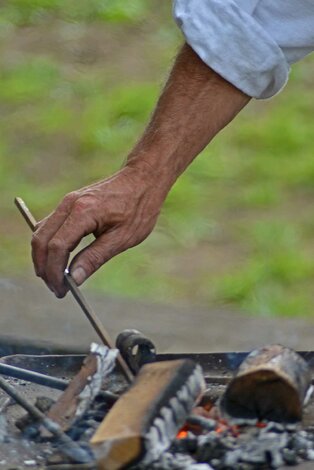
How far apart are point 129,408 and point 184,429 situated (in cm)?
21

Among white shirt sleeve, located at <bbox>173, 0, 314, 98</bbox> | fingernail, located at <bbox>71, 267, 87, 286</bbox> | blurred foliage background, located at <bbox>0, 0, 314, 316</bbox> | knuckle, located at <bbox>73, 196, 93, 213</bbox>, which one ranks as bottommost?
blurred foliage background, located at <bbox>0, 0, 314, 316</bbox>

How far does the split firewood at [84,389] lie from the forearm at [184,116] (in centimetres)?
32

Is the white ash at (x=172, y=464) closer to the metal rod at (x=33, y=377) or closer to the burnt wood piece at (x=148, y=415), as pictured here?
the burnt wood piece at (x=148, y=415)

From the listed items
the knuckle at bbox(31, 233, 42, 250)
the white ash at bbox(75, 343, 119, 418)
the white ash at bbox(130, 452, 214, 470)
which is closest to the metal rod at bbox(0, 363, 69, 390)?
the white ash at bbox(75, 343, 119, 418)

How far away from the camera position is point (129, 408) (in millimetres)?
1887

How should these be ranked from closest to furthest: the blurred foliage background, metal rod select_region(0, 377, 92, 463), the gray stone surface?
metal rod select_region(0, 377, 92, 463) → the gray stone surface → the blurred foliage background

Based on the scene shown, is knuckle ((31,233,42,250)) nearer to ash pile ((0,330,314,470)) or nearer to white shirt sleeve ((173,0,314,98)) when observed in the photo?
ash pile ((0,330,314,470))

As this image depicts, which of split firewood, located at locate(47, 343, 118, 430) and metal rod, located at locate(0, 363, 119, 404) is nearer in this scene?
A: split firewood, located at locate(47, 343, 118, 430)

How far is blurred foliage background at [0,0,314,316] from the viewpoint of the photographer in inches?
165

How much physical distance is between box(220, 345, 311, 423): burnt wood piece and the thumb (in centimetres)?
31

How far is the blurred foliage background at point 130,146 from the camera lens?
165 inches

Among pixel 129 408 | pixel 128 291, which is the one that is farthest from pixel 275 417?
pixel 128 291

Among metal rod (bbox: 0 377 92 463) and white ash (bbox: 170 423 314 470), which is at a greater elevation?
metal rod (bbox: 0 377 92 463)

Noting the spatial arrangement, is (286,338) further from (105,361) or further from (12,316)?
(105,361)
